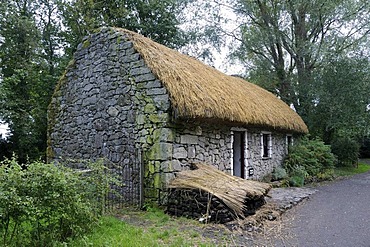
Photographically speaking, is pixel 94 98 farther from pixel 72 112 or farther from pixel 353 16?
pixel 353 16

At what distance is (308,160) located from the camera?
535 inches

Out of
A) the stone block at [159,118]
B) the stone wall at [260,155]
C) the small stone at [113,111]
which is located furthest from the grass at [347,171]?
the small stone at [113,111]

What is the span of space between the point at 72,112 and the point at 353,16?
15499 millimetres

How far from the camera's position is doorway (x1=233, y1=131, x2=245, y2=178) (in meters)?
10.6

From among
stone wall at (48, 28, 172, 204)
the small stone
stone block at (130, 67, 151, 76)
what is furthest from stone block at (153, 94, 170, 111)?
the small stone

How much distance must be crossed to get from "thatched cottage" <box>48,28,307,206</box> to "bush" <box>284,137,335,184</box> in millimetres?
3320

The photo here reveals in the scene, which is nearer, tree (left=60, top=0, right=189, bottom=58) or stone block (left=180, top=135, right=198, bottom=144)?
stone block (left=180, top=135, right=198, bottom=144)

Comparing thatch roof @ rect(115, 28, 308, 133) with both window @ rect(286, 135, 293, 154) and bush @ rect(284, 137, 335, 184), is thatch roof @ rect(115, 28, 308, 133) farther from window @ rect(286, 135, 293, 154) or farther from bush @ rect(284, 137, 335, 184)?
window @ rect(286, 135, 293, 154)

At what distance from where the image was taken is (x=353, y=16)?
16.9 metres

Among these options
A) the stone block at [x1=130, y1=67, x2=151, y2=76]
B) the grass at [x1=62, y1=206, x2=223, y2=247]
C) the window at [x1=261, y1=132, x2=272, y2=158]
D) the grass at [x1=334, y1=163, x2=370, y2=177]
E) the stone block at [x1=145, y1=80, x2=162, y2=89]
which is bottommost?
the grass at [x1=334, y1=163, x2=370, y2=177]

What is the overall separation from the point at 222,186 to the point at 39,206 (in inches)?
142

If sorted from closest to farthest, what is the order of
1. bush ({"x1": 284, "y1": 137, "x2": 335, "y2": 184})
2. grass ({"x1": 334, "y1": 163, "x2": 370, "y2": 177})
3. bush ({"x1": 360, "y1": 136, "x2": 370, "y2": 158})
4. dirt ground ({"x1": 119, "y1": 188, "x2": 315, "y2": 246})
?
dirt ground ({"x1": 119, "y1": 188, "x2": 315, "y2": 246}) < bush ({"x1": 284, "y1": 137, "x2": 335, "y2": 184}) < grass ({"x1": 334, "y1": 163, "x2": 370, "y2": 177}) < bush ({"x1": 360, "y1": 136, "x2": 370, "y2": 158})

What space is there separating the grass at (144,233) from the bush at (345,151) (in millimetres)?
14948

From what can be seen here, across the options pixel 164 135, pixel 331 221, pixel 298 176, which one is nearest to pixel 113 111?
pixel 164 135
